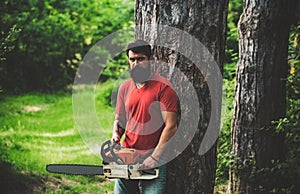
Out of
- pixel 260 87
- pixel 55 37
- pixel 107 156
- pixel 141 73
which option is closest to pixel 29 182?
pixel 107 156

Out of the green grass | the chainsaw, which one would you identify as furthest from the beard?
the green grass

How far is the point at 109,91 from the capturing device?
13.0 meters

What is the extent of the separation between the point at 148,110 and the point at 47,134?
6.39 m

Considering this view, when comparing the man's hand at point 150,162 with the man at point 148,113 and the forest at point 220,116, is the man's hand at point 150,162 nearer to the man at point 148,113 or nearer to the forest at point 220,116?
the man at point 148,113

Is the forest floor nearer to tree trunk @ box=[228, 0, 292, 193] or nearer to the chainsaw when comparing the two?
tree trunk @ box=[228, 0, 292, 193]

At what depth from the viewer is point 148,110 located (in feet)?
11.9

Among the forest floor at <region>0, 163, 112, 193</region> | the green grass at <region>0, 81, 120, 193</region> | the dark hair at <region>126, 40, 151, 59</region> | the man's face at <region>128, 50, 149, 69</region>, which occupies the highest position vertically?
the dark hair at <region>126, 40, 151, 59</region>

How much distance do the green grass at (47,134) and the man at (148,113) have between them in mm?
2943

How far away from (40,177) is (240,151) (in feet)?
9.29

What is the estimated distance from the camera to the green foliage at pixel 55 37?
45.3 feet

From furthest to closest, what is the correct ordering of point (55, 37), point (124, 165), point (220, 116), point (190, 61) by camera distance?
point (55, 37), point (220, 116), point (190, 61), point (124, 165)

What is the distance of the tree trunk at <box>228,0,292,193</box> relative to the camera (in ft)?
17.8

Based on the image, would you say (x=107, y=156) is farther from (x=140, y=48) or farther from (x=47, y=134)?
(x=47, y=134)

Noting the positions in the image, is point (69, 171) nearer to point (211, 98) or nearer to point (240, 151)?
point (211, 98)
